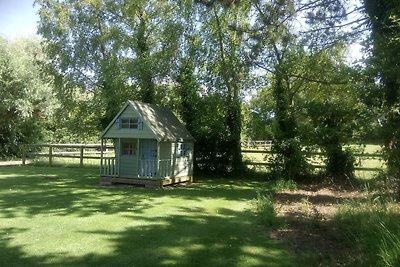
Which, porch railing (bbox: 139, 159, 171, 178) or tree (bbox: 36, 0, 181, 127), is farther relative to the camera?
tree (bbox: 36, 0, 181, 127)

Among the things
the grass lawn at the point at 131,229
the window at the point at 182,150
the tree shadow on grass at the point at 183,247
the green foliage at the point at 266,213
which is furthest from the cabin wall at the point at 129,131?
the tree shadow on grass at the point at 183,247

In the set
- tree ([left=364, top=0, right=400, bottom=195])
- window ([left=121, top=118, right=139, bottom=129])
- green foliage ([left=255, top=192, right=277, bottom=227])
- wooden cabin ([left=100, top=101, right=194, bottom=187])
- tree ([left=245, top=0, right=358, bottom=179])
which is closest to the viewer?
A: green foliage ([left=255, top=192, right=277, bottom=227])

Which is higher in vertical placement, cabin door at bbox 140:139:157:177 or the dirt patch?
cabin door at bbox 140:139:157:177

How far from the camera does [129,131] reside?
1484 centimetres

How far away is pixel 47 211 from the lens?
9.34 meters

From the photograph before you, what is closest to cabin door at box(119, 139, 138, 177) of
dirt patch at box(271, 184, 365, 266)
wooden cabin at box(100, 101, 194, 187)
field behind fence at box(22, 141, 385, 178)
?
wooden cabin at box(100, 101, 194, 187)

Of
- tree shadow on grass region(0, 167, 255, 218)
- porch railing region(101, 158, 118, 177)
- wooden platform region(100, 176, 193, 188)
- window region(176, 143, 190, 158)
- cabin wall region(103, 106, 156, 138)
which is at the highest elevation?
cabin wall region(103, 106, 156, 138)

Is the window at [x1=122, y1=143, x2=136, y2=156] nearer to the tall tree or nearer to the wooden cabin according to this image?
the wooden cabin

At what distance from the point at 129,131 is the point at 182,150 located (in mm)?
2572

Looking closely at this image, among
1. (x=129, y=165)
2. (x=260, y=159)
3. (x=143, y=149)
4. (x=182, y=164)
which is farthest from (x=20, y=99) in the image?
(x=260, y=159)

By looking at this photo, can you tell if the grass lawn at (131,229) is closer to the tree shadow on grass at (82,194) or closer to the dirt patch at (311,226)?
the tree shadow on grass at (82,194)

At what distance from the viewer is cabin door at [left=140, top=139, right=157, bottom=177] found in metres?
14.7

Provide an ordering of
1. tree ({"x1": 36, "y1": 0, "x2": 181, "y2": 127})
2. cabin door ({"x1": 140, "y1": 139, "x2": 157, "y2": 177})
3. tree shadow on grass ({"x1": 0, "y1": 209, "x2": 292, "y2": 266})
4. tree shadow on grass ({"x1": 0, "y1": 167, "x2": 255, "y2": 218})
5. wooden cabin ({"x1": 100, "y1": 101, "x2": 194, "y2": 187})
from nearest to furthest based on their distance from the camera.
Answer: tree shadow on grass ({"x1": 0, "y1": 209, "x2": 292, "y2": 266}) → tree shadow on grass ({"x1": 0, "y1": 167, "x2": 255, "y2": 218}) → wooden cabin ({"x1": 100, "y1": 101, "x2": 194, "y2": 187}) → cabin door ({"x1": 140, "y1": 139, "x2": 157, "y2": 177}) → tree ({"x1": 36, "y1": 0, "x2": 181, "y2": 127})

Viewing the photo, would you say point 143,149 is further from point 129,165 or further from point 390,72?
point 390,72
